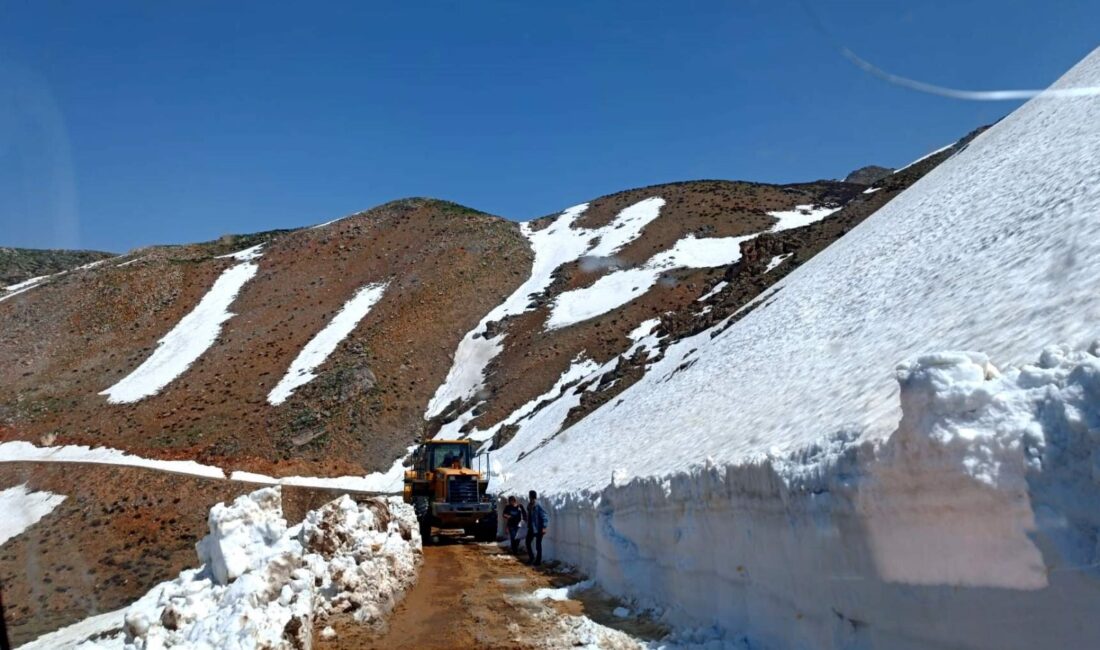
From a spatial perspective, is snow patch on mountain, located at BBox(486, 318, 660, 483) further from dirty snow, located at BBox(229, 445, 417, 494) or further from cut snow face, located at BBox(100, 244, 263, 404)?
cut snow face, located at BBox(100, 244, 263, 404)

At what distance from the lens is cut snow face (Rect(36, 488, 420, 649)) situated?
8.25 m

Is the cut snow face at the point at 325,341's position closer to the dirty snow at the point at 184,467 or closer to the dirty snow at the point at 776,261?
the dirty snow at the point at 184,467

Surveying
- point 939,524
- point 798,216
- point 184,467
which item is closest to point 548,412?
point 184,467

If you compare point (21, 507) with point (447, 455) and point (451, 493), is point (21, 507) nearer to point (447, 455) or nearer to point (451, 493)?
point (447, 455)

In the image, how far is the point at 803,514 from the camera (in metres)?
7.09

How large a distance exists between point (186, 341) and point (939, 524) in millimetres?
62867

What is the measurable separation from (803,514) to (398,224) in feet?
244

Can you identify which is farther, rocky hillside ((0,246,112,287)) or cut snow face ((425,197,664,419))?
rocky hillside ((0,246,112,287))

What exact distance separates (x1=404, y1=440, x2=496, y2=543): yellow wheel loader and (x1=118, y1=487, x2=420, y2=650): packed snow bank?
8.78m

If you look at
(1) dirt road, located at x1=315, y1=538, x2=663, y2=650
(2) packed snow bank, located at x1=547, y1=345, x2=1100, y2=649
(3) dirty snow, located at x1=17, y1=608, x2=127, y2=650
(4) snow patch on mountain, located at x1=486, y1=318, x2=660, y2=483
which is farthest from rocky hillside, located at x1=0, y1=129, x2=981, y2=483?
(2) packed snow bank, located at x1=547, y1=345, x2=1100, y2=649

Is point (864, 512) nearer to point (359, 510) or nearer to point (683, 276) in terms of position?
point (359, 510)

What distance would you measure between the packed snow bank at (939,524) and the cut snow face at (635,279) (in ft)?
141

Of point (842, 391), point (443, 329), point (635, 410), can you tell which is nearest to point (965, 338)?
point (842, 391)

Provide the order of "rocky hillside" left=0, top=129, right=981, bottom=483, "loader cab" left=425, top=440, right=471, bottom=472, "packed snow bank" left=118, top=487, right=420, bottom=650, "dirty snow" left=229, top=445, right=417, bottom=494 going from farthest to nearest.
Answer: "rocky hillside" left=0, top=129, right=981, bottom=483 → "dirty snow" left=229, top=445, right=417, bottom=494 → "loader cab" left=425, top=440, right=471, bottom=472 → "packed snow bank" left=118, top=487, right=420, bottom=650
